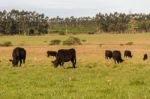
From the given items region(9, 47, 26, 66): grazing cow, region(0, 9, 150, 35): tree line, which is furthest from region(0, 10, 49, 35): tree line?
region(9, 47, 26, 66): grazing cow

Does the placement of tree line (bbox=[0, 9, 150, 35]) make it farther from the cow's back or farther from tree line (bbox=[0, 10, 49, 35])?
Result: the cow's back

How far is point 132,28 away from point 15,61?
384 feet

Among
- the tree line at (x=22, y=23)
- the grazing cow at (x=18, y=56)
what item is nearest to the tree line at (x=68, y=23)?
the tree line at (x=22, y=23)

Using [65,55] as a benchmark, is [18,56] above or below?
below

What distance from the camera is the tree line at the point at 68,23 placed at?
138 meters

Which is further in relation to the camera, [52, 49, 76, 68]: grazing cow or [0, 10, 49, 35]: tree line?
[0, 10, 49, 35]: tree line

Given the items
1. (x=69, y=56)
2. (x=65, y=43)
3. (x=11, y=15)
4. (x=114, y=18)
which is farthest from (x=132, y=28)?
(x=69, y=56)

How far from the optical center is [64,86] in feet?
51.5

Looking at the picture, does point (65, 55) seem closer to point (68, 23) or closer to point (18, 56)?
point (18, 56)

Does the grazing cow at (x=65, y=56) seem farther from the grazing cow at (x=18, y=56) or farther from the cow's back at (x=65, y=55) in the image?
the grazing cow at (x=18, y=56)

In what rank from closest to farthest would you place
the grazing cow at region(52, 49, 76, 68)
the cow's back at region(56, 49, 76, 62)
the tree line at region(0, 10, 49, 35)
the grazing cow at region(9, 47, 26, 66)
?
the grazing cow at region(52, 49, 76, 68), the cow's back at region(56, 49, 76, 62), the grazing cow at region(9, 47, 26, 66), the tree line at region(0, 10, 49, 35)

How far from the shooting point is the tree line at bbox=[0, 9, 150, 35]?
138m

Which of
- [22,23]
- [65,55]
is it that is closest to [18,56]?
[65,55]

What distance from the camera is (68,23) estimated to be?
185875mm
